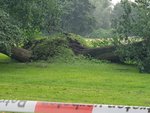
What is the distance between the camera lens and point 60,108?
4.23 m

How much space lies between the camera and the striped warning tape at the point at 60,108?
4027 mm

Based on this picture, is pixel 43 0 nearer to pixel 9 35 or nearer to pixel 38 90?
pixel 9 35

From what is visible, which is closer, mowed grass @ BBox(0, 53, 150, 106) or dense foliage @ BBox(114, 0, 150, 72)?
mowed grass @ BBox(0, 53, 150, 106)

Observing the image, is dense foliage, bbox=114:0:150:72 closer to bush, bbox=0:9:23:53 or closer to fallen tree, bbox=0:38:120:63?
fallen tree, bbox=0:38:120:63

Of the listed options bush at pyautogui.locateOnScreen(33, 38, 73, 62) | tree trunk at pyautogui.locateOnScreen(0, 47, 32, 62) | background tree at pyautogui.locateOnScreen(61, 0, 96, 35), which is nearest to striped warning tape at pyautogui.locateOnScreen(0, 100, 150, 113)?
bush at pyautogui.locateOnScreen(33, 38, 73, 62)

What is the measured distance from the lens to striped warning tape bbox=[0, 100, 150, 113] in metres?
4.03

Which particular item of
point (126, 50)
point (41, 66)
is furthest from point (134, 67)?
point (41, 66)

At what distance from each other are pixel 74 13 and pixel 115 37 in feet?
156

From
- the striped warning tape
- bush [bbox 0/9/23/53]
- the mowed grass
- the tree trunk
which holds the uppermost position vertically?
the striped warning tape

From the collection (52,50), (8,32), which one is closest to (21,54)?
(52,50)

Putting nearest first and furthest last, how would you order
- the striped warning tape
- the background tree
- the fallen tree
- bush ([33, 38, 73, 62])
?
the striped warning tape, bush ([33, 38, 73, 62]), the fallen tree, the background tree

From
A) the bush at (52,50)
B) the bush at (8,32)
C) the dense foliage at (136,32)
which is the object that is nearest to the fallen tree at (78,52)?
the bush at (52,50)

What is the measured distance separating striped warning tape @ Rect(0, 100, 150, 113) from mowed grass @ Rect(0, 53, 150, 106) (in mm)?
5924

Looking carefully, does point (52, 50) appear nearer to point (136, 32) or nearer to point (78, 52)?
point (78, 52)
